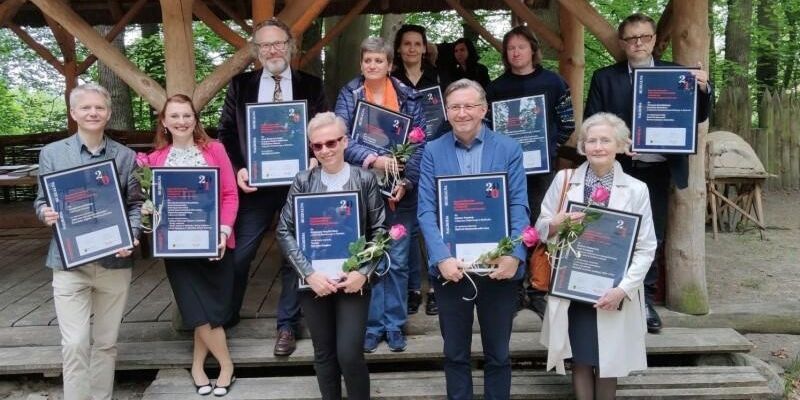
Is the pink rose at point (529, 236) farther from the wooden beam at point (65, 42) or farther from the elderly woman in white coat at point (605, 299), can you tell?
the wooden beam at point (65, 42)

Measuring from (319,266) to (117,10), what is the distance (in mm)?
7333

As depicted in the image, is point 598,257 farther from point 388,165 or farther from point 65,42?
point 65,42

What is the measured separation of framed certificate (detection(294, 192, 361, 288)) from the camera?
3045 millimetres

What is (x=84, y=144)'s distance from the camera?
333cm

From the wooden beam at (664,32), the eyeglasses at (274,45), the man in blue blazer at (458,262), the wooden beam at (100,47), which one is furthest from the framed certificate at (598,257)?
the wooden beam at (100,47)

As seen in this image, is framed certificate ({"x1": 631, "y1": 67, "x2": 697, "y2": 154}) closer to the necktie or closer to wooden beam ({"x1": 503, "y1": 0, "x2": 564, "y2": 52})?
the necktie

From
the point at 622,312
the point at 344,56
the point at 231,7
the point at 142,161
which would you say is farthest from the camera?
the point at 344,56

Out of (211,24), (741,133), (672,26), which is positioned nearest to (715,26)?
(741,133)

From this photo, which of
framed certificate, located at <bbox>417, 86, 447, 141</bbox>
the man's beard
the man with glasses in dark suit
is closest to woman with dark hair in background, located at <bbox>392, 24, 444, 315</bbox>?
framed certificate, located at <bbox>417, 86, 447, 141</bbox>

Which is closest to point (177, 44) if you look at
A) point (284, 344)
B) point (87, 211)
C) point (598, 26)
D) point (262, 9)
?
point (262, 9)

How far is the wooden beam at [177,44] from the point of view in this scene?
4.07 meters

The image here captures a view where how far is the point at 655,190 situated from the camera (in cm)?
420

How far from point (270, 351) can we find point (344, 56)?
6.97 meters

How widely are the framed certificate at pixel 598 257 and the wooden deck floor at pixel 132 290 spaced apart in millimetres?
2212
